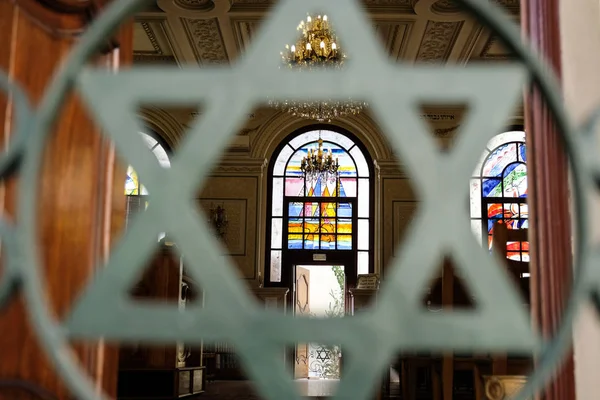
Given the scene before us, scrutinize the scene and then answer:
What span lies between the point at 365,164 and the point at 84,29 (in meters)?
10.9

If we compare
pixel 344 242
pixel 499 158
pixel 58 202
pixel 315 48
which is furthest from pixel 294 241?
pixel 58 202

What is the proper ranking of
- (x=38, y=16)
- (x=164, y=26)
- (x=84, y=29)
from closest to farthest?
(x=38, y=16) → (x=84, y=29) → (x=164, y=26)

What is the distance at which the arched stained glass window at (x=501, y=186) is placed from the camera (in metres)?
12.7

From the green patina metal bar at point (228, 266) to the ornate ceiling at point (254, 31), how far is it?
844 centimetres

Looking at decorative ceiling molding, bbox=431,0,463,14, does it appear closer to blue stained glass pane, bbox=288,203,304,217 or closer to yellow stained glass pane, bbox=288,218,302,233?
blue stained glass pane, bbox=288,203,304,217

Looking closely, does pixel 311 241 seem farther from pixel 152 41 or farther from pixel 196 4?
pixel 196 4

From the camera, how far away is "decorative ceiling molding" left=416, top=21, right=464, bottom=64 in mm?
9809

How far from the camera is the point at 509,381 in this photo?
140 inches

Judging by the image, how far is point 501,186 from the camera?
41.9 feet

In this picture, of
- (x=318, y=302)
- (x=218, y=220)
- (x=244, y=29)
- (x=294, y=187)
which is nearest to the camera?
(x=244, y=29)

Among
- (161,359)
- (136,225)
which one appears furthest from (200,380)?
(136,225)

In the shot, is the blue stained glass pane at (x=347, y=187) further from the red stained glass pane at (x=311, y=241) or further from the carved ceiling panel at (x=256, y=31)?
the carved ceiling panel at (x=256, y=31)

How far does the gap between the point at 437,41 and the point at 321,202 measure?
148 inches

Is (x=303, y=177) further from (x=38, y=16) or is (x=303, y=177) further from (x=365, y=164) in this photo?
(x=38, y=16)
